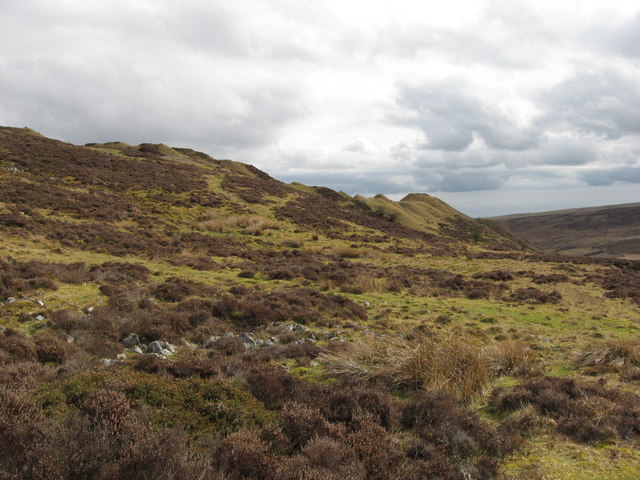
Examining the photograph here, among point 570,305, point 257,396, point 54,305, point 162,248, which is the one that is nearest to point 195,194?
point 162,248

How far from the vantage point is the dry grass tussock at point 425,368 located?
6938mm

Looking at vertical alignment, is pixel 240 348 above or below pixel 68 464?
below

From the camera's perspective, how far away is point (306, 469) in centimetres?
395

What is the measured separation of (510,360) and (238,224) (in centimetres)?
3576

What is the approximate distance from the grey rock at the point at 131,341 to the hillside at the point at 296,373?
0.05m

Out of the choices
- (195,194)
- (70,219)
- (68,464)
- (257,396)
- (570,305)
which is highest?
(195,194)

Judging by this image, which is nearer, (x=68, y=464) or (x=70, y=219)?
(x=68, y=464)

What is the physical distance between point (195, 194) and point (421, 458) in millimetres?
47991

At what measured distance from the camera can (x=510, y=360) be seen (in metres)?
8.54

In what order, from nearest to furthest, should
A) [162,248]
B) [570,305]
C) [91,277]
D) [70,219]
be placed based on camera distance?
[91,277] < [570,305] < [162,248] < [70,219]

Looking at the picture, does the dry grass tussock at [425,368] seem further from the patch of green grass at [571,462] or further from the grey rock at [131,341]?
the grey rock at [131,341]

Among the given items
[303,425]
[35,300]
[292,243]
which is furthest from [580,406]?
[292,243]

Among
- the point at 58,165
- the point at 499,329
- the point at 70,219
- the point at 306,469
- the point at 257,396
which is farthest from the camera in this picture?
the point at 58,165

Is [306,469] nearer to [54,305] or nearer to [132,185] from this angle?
[54,305]
